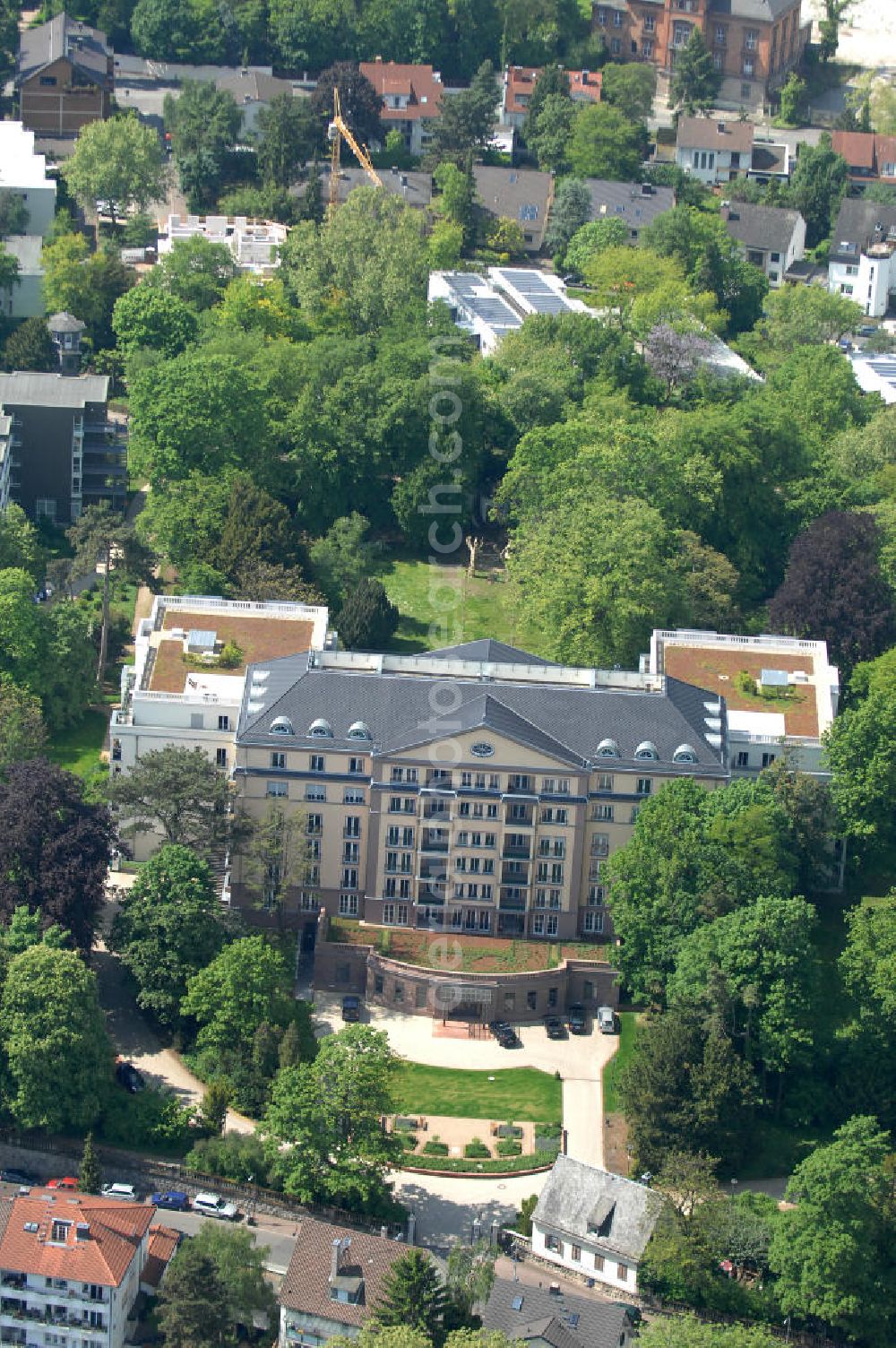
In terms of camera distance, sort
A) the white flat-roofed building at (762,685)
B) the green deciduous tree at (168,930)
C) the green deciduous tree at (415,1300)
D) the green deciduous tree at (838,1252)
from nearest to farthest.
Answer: the green deciduous tree at (415,1300)
the green deciduous tree at (838,1252)
the green deciduous tree at (168,930)
the white flat-roofed building at (762,685)

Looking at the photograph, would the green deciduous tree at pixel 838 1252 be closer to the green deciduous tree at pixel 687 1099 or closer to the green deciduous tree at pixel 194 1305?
the green deciduous tree at pixel 687 1099

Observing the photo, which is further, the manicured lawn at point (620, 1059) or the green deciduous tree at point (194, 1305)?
the manicured lawn at point (620, 1059)

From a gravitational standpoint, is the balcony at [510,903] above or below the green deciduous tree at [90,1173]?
above

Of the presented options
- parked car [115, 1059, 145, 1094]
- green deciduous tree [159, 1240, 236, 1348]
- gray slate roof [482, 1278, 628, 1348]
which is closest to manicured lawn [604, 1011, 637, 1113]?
gray slate roof [482, 1278, 628, 1348]

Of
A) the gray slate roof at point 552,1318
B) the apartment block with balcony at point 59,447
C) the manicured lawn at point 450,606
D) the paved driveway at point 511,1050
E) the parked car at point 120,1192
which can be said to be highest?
the apartment block with balcony at point 59,447

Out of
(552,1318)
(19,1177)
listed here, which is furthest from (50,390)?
(552,1318)

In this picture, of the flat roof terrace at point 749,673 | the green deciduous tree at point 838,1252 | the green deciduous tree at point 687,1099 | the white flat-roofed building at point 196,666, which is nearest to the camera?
the green deciduous tree at point 838,1252

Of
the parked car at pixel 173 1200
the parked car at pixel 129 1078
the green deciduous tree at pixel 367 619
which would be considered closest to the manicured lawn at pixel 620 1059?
the parked car at pixel 173 1200

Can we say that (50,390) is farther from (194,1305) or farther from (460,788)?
(194,1305)
